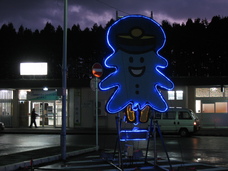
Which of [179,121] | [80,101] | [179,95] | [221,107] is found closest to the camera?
[179,121]

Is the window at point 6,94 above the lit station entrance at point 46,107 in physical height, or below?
above

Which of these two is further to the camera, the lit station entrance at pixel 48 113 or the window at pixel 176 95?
the lit station entrance at pixel 48 113

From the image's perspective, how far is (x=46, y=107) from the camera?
31734mm

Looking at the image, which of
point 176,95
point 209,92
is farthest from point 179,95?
point 209,92

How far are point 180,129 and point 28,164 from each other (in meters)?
13.7

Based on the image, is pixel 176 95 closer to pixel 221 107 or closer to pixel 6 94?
pixel 221 107

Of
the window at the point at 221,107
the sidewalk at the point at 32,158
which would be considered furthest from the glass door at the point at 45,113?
the sidewalk at the point at 32,158

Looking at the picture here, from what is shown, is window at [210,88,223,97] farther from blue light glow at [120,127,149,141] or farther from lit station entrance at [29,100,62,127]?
blue light glow at [120,127,149,141]

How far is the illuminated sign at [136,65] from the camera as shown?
10922 mm

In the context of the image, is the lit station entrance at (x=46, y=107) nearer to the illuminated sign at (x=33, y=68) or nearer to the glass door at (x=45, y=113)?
the glass door at (x=45, y=113)

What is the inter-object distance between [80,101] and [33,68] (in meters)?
7.87

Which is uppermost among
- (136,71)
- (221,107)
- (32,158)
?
(136,71)

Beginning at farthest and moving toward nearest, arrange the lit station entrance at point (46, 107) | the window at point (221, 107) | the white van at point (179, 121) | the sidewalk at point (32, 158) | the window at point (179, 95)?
1. the lit station entrance at point (46, 107)
2. the window at point (179, 95)
3. the window at point (221, 107)
4. the white van at point (179, 121)
5. the sidewalk at point (32, 158)

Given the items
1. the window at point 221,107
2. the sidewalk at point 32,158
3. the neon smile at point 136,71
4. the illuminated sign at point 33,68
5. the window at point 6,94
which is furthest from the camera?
the illuminated sign at point 33,68
